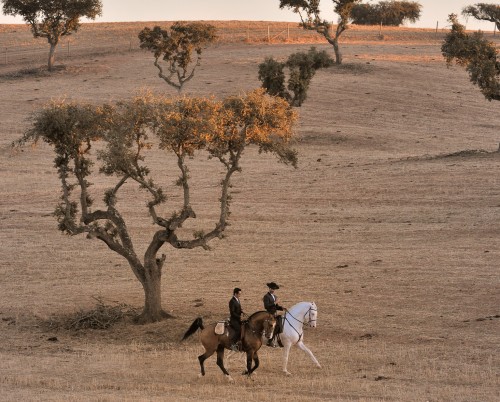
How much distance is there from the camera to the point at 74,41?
401 feet

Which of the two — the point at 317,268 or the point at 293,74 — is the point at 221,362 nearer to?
the point at 317,268

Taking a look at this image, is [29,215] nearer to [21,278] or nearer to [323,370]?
[21,278]

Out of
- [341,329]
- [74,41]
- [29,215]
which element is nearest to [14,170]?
[29,215]

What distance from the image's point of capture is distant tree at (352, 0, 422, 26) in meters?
163

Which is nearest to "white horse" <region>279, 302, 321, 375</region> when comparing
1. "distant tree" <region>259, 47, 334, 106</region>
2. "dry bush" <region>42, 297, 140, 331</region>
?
"dry bush" <region>42, 297, 140, 331</region>

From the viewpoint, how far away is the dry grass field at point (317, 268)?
2806cm

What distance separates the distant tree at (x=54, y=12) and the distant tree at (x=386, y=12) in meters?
70.5

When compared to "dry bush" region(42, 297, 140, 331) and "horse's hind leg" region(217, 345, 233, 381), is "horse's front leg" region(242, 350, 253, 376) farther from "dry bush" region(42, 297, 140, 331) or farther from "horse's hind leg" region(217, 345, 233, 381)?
"dry bush" region(42, 297, 140, 331)

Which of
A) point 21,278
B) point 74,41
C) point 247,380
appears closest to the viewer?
point 247,380

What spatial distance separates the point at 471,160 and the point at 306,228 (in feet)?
57.2

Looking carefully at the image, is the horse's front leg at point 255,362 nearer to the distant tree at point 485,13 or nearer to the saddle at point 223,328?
the saddle at point 223,328

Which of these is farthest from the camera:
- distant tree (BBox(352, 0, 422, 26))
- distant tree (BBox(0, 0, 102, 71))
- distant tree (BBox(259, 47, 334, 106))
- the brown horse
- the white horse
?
distant tree (BBox(352, 0, 422, 26))

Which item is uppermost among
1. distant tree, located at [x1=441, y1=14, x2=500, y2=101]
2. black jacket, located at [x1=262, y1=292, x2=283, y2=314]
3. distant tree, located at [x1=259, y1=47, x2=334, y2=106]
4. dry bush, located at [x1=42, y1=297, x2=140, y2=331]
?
distant tree, located at [x1=441, y1=14, x2=500, y2=101]

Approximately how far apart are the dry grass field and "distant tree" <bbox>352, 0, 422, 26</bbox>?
245 feet
